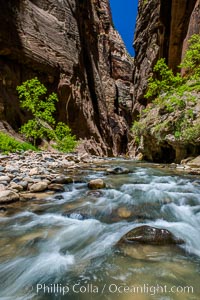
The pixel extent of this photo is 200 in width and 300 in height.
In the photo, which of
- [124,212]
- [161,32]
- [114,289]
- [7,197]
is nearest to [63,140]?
[7,197]

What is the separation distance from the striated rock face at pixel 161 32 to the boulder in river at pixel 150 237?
21.0 m

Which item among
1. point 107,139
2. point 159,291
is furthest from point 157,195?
point 107,139

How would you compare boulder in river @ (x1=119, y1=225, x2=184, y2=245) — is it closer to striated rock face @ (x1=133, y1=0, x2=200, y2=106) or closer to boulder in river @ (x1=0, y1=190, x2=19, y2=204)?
boulder in river @ (x1=0, y1=190, x2=19, y2=204)

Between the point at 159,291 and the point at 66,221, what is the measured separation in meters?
1.81

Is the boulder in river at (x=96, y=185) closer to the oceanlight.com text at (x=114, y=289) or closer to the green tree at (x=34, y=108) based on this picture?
the oceanlight.com text at (x=114, y=289)

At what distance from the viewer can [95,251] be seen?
2.47m

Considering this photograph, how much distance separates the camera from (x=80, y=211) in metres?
3.54

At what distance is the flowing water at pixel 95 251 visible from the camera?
1.78 metres

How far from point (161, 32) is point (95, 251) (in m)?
28.8

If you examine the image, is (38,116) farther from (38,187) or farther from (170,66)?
(170,66)

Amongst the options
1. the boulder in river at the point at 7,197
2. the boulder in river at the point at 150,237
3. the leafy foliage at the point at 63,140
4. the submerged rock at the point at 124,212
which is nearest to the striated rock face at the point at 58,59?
the leafy foliage at the point at 63,140

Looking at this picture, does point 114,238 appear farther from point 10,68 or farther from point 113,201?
point 10,68

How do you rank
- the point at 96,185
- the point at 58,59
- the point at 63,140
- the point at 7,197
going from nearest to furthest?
the point at 7,197, the point at 96,185, the point at 63,140, the point at 58,59

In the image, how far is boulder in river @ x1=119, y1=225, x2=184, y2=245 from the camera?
2.43m
